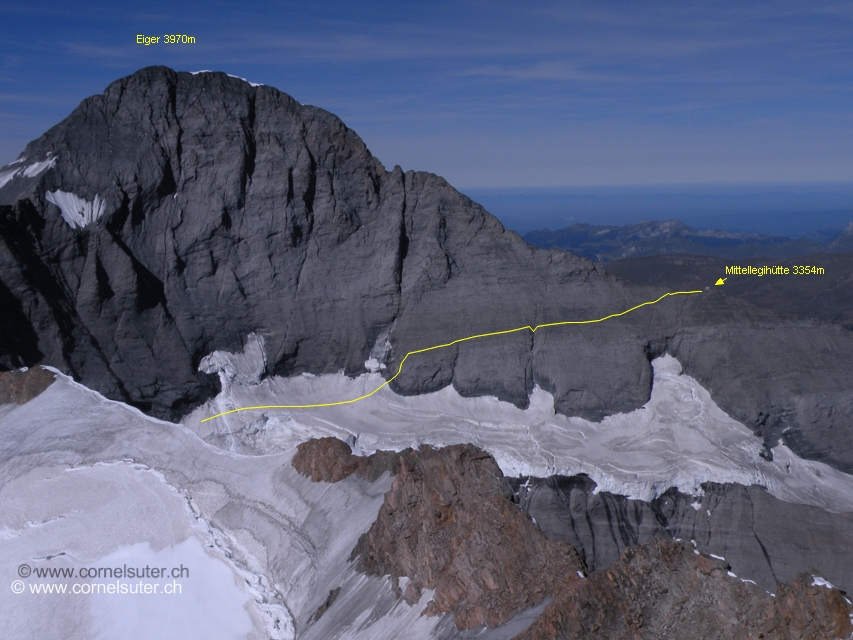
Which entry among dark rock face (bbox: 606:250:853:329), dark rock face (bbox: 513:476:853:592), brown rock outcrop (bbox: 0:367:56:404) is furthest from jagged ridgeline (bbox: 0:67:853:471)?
dark rock face (bbox: 606:250:853:329)

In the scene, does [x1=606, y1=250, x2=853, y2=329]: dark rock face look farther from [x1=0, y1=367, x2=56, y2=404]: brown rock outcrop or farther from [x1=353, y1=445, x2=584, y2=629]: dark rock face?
[x1=0, y1=367, x2=56, y2=404]: brown rock outcrop

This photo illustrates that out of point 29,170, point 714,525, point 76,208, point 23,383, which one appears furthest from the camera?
point 29,170

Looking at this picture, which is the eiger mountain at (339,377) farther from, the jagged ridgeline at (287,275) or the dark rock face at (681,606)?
the dark rock face at (681,606)

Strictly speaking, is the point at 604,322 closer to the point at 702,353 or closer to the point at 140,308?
the point at 702,353

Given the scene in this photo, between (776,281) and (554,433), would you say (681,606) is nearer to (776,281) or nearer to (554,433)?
(554,433)

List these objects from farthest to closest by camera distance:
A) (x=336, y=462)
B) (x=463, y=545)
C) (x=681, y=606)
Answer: (x=336, y=462), (x=463, y=545), (x=681, y=606)

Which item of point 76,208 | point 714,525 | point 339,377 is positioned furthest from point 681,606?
point 76,208

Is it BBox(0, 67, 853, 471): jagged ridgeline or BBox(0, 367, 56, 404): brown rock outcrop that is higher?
BBox(0, 67, 853, 471): jagged ridgeline
